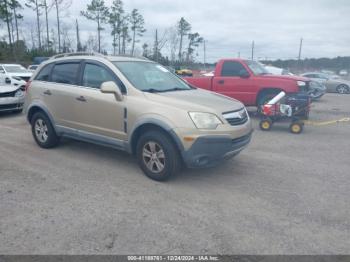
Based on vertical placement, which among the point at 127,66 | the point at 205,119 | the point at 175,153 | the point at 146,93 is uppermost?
the point at 127,66

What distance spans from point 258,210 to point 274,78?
6.37m

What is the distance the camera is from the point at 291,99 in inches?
328

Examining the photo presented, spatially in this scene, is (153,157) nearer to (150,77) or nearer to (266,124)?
(150,77)

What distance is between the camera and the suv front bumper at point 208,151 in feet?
13.4

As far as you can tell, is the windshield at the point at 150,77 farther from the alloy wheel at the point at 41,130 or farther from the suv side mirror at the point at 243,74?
the suv side mirror at the point at 243,74

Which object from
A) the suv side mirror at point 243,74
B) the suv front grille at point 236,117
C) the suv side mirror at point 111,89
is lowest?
the suv front grille at point 236,117

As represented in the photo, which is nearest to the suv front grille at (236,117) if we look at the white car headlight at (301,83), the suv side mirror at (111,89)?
the suv side mirror at (111,89)

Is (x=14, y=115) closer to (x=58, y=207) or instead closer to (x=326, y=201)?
(x=58, y=207)

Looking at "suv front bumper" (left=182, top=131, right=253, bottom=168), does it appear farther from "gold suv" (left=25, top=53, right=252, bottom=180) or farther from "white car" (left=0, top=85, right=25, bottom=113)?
"white car" (left=0, top=85, right=25, bottom=113)

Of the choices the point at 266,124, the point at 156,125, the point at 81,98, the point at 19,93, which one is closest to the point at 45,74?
the point at 81,98

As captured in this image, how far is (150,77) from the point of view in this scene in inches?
203

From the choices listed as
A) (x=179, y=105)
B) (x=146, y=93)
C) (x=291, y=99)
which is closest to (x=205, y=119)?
(x=179, y=105)

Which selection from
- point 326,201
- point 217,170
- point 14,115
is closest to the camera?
point 326,201

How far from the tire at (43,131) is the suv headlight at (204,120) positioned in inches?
123
